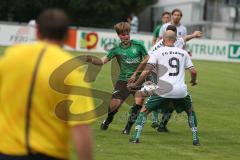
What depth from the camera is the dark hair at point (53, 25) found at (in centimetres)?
477

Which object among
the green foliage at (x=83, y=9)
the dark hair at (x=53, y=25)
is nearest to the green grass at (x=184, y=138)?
the dark hair at (x=53, y=25)

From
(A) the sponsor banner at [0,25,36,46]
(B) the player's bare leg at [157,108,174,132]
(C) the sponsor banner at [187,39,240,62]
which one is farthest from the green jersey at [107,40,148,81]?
(A) the sponsor banner at [0,25,36,46]

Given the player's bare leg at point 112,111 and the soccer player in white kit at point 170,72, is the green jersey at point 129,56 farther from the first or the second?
the soccer player in white kit at point 170,72

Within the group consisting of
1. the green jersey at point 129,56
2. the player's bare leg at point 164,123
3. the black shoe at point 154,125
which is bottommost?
the black shoe at point 154,125

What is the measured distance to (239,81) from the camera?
2650 centimetres

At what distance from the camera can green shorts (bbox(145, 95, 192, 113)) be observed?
A: 1110 cm

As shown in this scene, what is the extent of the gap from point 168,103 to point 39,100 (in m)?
6.48

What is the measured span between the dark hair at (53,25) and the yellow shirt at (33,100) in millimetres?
70

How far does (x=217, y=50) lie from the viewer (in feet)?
127

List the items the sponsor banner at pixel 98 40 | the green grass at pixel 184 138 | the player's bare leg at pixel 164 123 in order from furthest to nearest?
the sponsor banner at pixel 98 40 → the player's bare leg at pixel 164 123 → the green grass at pixel 184 138

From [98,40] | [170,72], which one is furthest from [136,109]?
[98,40]

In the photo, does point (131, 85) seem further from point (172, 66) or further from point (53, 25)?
point (53, 25)

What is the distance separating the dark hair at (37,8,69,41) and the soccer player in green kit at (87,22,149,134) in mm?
7278

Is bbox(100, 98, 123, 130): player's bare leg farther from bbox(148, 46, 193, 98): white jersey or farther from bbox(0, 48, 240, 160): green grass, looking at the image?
bbox(148, 46, 193, 98): white jersey
